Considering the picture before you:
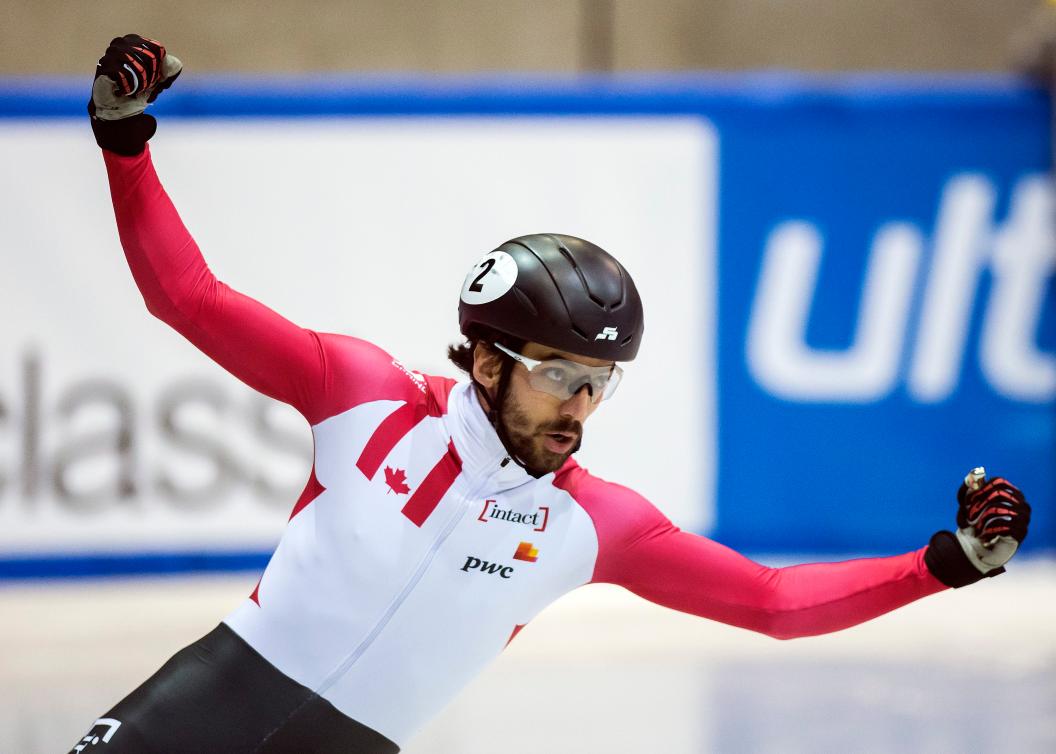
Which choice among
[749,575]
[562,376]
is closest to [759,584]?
[749,575]

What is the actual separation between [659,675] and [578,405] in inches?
115

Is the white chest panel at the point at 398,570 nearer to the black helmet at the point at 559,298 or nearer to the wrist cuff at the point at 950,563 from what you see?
the black helmet at the point at 559,298

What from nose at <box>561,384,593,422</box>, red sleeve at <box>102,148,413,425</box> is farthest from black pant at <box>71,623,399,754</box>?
nose at <box>561,384,593,422</box>

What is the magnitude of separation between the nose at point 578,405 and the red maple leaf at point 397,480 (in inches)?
13.9

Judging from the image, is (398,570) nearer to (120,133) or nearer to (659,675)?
(120,133)

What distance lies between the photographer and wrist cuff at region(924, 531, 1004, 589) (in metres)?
2.59

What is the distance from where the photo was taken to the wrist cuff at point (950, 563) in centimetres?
259

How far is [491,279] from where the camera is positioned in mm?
2588

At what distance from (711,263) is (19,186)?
3725mm

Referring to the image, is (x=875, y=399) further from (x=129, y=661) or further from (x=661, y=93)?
(x=129, y=661)

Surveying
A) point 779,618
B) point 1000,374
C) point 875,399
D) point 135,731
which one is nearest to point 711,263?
point 875,399

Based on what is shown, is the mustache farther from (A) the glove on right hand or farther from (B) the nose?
(A) the glove on right hand

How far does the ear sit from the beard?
0.06m

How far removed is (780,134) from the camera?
725 cm
